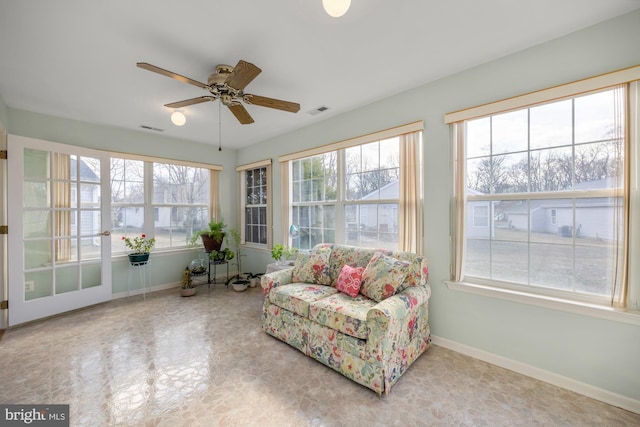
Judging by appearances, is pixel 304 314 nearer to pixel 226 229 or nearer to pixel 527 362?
pixel 527 362

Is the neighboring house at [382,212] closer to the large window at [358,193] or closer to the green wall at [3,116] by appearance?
the large window at [358,193]

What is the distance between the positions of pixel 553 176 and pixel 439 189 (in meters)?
0.86

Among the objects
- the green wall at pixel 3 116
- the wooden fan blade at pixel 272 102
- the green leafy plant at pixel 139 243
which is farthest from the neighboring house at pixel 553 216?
the green wall at pixel 3 116

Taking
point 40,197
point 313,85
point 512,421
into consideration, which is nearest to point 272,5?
point 313,85

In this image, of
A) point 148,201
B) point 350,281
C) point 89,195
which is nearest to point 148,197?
point 148,201

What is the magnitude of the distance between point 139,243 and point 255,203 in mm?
2028

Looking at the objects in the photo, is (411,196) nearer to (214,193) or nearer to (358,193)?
(358,193)

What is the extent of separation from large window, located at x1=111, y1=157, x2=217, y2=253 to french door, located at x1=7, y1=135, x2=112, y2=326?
13.4 inches

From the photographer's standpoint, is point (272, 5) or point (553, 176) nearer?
point (272, 5)

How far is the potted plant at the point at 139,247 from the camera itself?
3.87 metres

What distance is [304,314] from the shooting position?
92.5 inches

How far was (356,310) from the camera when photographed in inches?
83.0

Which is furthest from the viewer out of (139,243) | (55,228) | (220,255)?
(220,255)

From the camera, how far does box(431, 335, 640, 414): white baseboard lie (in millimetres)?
1729
